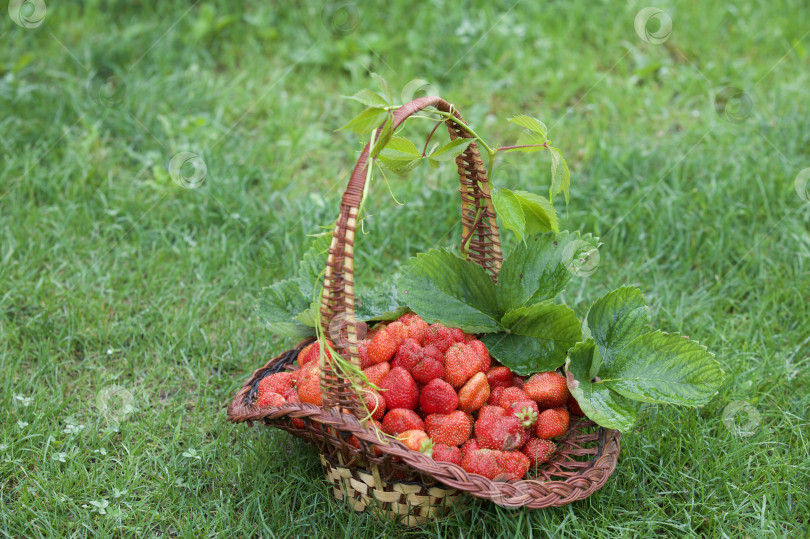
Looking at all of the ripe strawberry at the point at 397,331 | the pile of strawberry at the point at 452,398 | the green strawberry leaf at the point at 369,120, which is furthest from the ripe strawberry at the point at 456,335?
the green strawberry leaf at the point at 369,120

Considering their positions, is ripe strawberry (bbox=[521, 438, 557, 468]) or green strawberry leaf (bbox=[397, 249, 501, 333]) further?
green strawberry leaf (bbox=[397, 249, 501, 333])

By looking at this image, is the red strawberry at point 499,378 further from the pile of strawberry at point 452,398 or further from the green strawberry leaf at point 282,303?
the green strawberry leaf at point 282,303

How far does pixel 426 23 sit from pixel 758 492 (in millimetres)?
2538

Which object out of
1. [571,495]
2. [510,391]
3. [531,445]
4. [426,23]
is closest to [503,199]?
[510,391]

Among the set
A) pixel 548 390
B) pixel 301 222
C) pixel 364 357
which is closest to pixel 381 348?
pixel 364 357

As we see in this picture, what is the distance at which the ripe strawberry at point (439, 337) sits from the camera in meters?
1.63

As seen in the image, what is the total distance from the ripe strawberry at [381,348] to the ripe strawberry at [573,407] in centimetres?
40

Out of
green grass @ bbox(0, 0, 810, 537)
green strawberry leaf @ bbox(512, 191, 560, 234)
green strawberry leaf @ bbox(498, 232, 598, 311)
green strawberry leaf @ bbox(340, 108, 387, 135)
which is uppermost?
green strawberry leaf @ bbox(340, 108, 387, 135)

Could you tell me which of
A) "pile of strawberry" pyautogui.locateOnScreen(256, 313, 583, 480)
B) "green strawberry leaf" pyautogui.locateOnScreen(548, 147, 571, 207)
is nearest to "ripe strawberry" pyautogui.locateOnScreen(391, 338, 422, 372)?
"pile of strawberry" pyautogui.locateOnScreen(256, 313, 583, 480)

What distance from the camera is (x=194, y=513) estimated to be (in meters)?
1.60

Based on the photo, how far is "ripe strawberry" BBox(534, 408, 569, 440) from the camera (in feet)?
4.94

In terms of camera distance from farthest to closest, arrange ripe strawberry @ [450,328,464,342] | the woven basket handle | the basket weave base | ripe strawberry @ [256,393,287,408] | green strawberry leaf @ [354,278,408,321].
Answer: green strawberry leaf @ [354,278,408,321] → ripe strawberry @ [450,328,464,342] → ripe strawberry @ [256,393,287,408] → the basket weave base → the woven basket handle

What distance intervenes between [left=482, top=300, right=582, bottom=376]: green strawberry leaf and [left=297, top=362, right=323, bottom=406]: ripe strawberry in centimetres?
40

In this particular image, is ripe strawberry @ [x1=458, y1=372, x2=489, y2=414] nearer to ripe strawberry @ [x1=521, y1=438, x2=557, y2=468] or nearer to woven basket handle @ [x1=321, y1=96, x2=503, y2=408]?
ripe strawberry @ [x1=521, y1=438, x2=557, y2=468]
